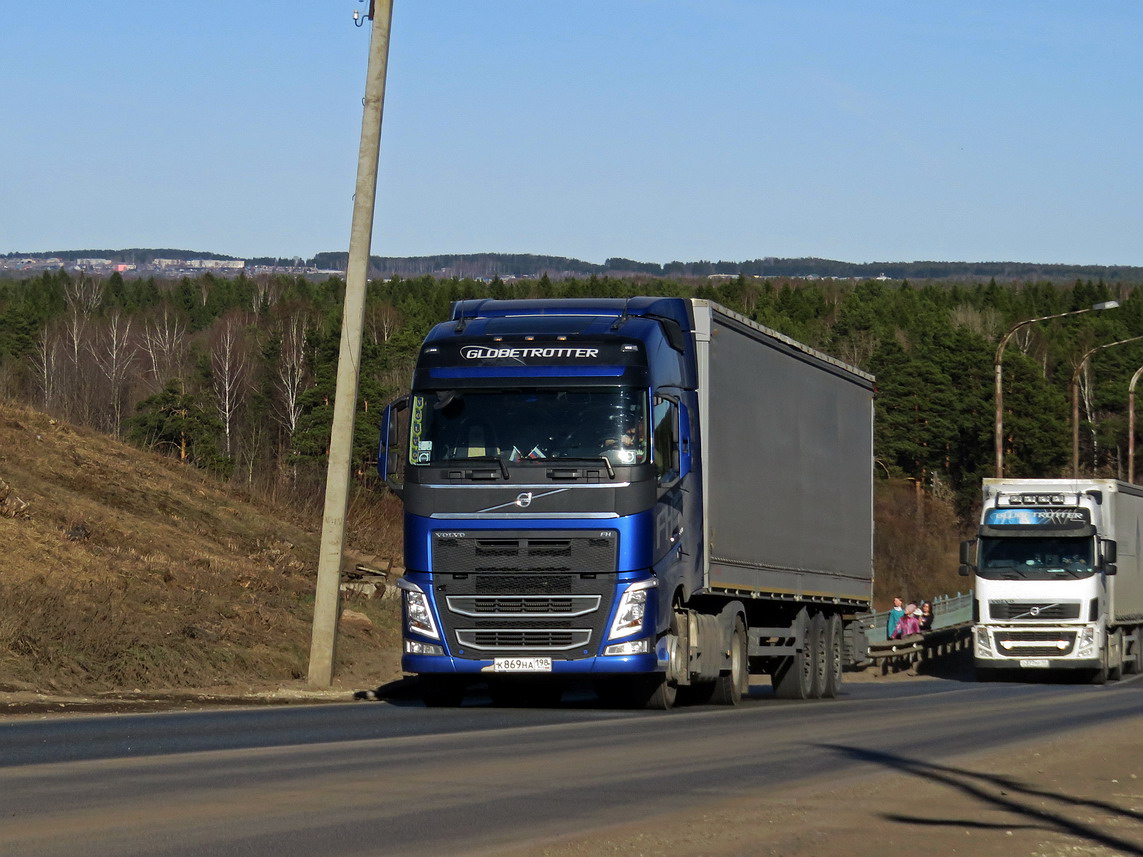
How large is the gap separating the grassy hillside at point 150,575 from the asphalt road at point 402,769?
4.03 metres

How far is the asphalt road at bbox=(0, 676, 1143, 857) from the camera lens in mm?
8852

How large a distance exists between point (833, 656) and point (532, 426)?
9.12 m

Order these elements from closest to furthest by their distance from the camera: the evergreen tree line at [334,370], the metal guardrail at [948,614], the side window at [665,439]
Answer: the side window at [665,439] < the metal guardrail at [948,614] < the evergreen tree line at [334,370]

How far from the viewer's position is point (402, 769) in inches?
468

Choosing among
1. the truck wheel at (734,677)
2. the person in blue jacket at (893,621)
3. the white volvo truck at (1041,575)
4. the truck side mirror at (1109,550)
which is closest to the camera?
the truck wheel at (734,677)

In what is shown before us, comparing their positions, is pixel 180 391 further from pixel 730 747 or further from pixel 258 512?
pixel 730 747

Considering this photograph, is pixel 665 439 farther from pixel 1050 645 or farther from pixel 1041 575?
pixel 1050 645

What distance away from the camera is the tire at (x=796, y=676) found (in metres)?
23.7

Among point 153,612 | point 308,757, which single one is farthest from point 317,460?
point 308,757

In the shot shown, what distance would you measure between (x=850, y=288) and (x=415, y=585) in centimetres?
17100

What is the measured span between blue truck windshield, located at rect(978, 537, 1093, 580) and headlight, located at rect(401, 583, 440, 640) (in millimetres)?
20943

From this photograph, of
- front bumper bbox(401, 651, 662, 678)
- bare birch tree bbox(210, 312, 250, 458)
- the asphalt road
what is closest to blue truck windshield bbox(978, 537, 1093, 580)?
the asphalt road

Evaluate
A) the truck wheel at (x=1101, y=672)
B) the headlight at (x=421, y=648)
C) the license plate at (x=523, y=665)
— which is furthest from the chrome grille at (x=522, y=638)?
the truck wheel at (x=1101, y=672)

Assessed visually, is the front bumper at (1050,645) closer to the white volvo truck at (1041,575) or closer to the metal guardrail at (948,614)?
the white volvo truck at (1041,575)
